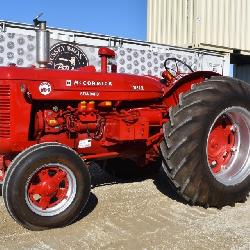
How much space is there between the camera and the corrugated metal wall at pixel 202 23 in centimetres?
1265

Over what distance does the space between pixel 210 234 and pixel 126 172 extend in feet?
6.71

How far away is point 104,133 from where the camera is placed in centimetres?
419

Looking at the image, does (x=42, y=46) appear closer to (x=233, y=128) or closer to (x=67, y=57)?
(x=233, y=128)

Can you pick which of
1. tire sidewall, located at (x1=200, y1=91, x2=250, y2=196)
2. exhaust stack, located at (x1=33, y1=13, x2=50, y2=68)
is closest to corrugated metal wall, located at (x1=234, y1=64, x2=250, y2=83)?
tire sidewall, located at (x1=200, y1=91, x2=250, y2=196)

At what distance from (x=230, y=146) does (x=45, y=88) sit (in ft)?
6.96

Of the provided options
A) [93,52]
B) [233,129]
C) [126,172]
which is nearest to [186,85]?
[233,129]

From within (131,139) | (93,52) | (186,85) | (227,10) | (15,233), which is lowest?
(15,233)

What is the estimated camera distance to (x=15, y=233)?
3.34 metres

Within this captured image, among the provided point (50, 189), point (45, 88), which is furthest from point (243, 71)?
point (50, 189)

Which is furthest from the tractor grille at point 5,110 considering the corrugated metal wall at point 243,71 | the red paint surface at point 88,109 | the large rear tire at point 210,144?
the corrugated metal wall at point 243,71

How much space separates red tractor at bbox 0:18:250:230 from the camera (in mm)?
3426

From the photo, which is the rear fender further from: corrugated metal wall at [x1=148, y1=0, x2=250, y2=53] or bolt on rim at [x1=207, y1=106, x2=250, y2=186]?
corrugated metal wall at [x1=148, y1=0, x2=250, y2=53]

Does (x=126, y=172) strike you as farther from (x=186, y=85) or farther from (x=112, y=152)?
(x=186, y=85)

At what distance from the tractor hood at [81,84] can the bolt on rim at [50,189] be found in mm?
708
